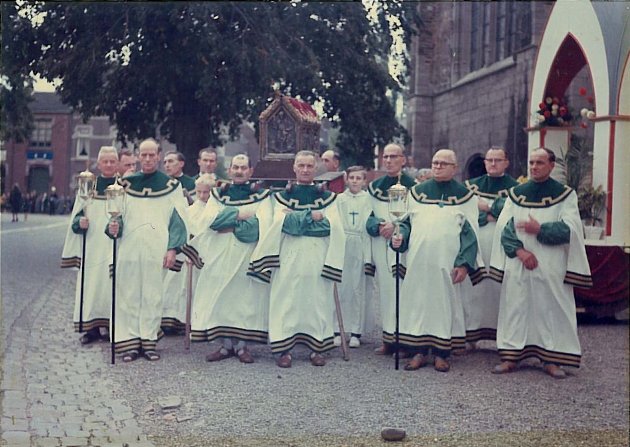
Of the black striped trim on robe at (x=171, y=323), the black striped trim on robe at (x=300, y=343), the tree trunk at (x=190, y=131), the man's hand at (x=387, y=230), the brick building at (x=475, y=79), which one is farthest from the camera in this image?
the brick building at (x=475, y=79)

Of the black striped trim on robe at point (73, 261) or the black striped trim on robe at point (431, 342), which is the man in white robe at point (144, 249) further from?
the black striped trim on robe at point (431, 342)

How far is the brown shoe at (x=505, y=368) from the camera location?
7.14m

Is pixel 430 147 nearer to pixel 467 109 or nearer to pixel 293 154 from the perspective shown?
pixel 467 109

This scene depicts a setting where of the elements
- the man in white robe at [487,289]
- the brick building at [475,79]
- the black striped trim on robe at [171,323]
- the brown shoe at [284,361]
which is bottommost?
the brown shoe at [284,361]

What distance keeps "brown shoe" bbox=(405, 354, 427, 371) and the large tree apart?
2.14 m

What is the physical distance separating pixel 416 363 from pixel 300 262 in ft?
3.92

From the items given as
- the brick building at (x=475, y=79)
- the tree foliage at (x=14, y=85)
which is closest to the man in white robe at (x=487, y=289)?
the tree foliage at (x=14, y=85)

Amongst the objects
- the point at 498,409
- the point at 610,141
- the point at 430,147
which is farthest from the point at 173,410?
the point at 430,147

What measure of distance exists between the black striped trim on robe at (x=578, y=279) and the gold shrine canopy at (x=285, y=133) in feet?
7.10

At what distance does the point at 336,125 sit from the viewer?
23.7 feet

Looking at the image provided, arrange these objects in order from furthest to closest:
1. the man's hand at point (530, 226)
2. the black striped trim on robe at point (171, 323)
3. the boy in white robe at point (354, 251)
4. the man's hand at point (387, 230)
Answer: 1. the black striped trim on robe at point (171, 323)
2. the boy in white robe at point (354, 251)
3. the man's hand at point (387, 230)
4. the man's hand at point (530, 226)

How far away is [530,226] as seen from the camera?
6.94m

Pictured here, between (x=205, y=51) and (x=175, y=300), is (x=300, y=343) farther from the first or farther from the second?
(x=205, y=51)

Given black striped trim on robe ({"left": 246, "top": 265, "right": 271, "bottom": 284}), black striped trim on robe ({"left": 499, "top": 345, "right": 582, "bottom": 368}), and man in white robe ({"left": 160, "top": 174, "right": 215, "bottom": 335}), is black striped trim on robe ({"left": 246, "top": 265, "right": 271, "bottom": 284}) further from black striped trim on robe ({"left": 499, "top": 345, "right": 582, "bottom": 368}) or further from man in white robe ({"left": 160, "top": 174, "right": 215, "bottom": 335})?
black striped trim on robe ({"left": 499, "top": 345, "right": 582, "bottom": 368})
